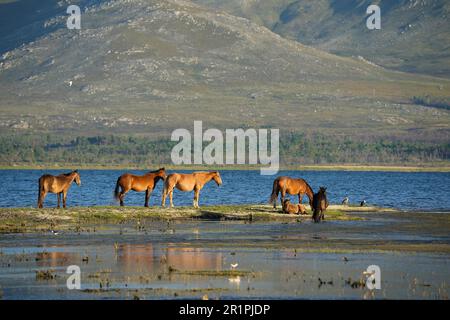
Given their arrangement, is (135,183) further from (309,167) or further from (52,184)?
(309,167)

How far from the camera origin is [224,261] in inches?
1289

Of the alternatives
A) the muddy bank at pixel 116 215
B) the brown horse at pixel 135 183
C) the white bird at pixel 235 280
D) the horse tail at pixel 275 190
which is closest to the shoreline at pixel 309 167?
the horse tail at pixel 275 190

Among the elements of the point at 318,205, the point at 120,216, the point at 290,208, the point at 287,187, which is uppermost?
the point at 287,187

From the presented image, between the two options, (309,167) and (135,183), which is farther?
(309,167)

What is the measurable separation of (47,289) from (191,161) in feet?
516

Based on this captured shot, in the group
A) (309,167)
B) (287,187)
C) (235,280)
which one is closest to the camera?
(235,280)

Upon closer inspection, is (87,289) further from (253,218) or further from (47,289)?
(253,218)

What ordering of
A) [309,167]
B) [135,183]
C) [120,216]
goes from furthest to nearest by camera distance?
[309,167], [135,183], [120,216]

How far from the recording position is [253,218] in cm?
4747

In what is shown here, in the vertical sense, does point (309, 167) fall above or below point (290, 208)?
above

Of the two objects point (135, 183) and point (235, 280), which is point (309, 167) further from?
point (235, 280)

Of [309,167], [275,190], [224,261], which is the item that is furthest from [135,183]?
[309,167]

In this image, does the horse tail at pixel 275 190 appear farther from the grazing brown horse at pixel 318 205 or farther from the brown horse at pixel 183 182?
the grazing brown horse at pixel 318 205
